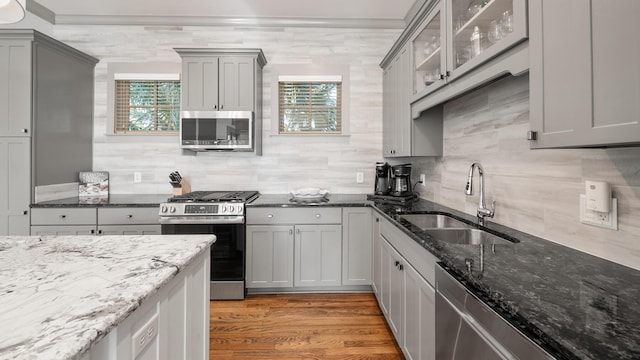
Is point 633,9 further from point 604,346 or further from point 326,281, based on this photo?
point 326,281

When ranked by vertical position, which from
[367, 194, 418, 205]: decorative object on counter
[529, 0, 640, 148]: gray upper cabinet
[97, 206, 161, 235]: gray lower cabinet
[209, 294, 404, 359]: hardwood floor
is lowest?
[209, 294, 404, 359]: hardwood floor

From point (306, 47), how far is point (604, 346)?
3432 millimetres

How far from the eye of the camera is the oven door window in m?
2.58

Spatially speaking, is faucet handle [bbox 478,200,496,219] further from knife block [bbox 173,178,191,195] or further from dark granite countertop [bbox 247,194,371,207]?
knife block [bbox 173,178,191,195]

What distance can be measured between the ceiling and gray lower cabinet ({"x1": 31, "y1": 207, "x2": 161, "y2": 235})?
7.18 feet

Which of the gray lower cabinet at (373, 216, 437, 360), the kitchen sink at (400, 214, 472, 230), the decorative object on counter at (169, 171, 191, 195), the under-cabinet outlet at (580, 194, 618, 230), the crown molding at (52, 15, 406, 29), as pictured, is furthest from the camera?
the crown molding at (52, 15, 406, 29)

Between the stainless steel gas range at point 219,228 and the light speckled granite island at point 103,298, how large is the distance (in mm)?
1269

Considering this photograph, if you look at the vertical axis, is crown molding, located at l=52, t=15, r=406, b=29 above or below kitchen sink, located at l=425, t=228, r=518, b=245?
above

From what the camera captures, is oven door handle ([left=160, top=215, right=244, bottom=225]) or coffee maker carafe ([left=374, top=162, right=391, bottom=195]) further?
coffee maker carafe ([left=374, top=162, right=391, bottom=195])

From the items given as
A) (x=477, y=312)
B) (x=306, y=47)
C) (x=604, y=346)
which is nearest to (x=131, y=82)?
(x=306, y=47)

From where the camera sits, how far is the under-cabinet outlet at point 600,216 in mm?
1062

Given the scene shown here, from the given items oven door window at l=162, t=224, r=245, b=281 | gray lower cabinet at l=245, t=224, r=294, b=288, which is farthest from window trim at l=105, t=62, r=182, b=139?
gray lower cabinet at l=245, t=224, r=294, b=288

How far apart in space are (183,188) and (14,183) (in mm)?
1398

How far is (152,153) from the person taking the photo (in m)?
3.29
